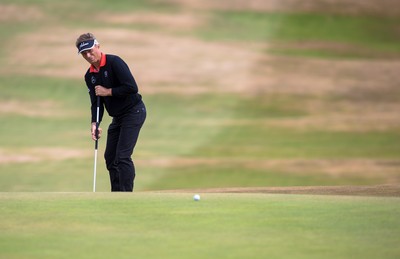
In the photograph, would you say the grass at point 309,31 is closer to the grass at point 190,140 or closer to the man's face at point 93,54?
the grass at point 190,140

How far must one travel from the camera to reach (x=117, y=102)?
372 inches

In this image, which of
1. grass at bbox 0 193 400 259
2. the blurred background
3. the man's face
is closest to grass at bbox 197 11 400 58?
the blurred background

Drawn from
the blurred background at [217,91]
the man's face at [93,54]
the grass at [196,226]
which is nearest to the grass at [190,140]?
the blurred background at [217,91]

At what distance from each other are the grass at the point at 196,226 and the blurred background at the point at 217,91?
8009mm

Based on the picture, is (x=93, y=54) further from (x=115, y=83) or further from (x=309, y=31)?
(x=309, y=31)

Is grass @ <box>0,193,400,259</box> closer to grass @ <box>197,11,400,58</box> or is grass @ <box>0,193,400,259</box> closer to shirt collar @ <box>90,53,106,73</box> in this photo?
shirt collar @ <box>90,53,106,73</box>

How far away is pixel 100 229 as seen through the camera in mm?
6605

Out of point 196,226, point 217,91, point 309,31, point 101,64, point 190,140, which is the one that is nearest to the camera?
point 196,226

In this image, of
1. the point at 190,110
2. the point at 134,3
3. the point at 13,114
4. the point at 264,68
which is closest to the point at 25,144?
the point at 13,114

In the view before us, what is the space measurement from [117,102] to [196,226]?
3.01 m

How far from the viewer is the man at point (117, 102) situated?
918 cm

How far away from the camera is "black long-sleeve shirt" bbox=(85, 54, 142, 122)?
30.2 feet

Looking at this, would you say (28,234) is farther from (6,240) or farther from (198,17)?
(198,17)

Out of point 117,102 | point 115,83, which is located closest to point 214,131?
point 117,102
